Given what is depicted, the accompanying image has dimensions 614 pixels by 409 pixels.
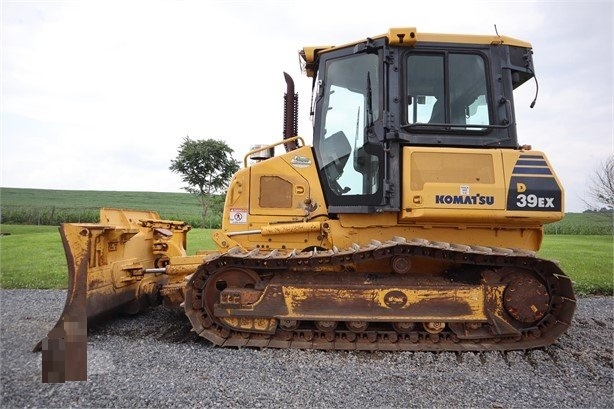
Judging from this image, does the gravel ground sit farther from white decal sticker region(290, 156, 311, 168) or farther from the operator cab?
white decal sticker region(290, 156, 311, 168)


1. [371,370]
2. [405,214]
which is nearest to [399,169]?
[405,214]

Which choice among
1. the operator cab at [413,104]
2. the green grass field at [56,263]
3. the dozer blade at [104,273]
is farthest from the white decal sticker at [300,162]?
the green grass field at [56,263]

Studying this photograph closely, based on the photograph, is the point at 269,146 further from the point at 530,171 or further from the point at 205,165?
the point at 205,165

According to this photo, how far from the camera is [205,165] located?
2139cm

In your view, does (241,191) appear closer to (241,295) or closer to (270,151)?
(270,151)

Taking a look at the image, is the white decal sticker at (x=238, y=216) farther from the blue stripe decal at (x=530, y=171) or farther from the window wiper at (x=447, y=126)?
the blue stripe decal at (x=530, y=171)

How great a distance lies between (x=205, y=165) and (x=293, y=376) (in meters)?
18.7

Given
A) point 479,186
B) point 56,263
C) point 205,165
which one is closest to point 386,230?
point 479,186

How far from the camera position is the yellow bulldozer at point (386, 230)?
4520 millimetres

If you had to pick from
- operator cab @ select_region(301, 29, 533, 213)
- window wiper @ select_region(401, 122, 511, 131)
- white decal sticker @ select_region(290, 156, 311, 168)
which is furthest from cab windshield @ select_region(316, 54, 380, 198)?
window wiper @ select_region(401, 122, 511, 131)

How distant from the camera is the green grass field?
965 centimetres

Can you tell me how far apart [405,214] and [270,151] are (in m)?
2.05

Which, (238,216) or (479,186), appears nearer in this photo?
(479,186)

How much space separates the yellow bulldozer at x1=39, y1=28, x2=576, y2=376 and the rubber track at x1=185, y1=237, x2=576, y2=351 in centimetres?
2
